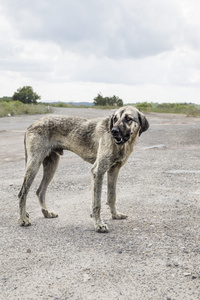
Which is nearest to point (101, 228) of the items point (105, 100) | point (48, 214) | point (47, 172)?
point (48, 214)

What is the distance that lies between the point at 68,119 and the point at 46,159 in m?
0.82

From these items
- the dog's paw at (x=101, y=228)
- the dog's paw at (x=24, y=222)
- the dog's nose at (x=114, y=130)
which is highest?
the dog's nose at (x=114, y=130)

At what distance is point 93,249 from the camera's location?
13.3ft

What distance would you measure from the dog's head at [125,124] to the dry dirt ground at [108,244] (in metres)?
1.32

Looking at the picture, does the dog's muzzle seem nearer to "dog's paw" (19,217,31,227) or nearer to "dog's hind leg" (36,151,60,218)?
"dog's hind leg" (36,151,60,218)

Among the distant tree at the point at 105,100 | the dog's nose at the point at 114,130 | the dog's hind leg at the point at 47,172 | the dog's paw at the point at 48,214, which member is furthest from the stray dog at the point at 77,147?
the distant tree at the point at 105,100

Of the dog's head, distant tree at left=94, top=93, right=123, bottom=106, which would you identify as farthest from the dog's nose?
distant tree at left=94, top=93, right=123, bottom=106

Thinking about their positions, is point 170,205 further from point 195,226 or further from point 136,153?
point 136,153

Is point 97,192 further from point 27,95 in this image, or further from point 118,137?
point 27,95

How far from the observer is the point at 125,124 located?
416 centimetres

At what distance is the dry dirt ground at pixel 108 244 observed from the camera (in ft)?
10.6

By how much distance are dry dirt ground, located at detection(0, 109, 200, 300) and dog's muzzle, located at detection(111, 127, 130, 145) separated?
1.26 metres

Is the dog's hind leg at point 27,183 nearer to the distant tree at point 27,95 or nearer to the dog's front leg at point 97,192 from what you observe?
the dog's front leg at point 97,192

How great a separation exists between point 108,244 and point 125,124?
1.49 metres
